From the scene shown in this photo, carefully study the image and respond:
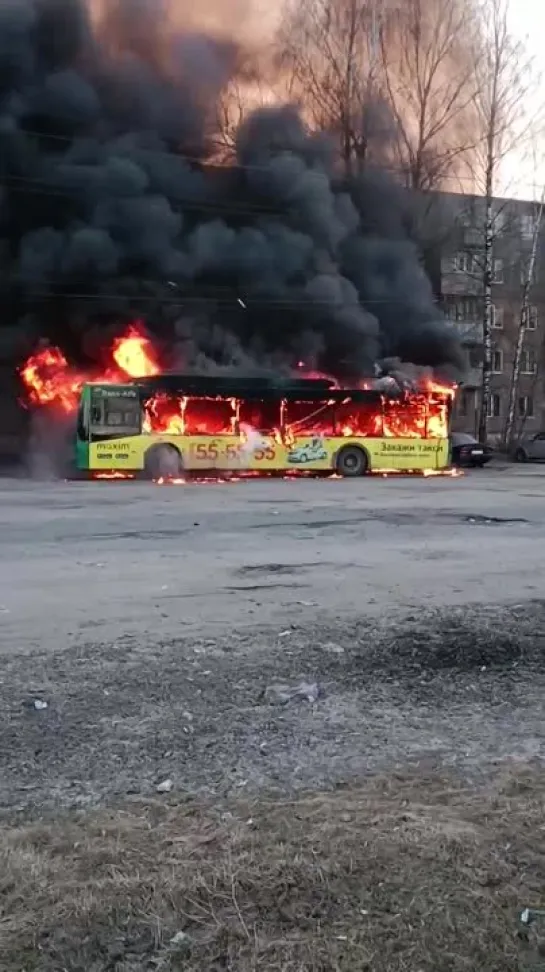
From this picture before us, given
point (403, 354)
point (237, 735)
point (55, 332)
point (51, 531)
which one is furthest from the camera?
point (403, 354)

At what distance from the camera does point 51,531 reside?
37.0 ft

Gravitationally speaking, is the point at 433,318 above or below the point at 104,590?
above

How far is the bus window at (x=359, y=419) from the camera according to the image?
83.1 feet

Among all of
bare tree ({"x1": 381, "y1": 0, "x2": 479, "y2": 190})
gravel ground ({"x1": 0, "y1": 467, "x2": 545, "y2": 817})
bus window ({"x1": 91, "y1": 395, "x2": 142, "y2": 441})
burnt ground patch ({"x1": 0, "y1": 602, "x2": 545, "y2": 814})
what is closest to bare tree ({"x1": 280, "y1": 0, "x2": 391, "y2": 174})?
bare tree ({"x1": 381, "y1": 0, "x2": 479, "y2": 190})

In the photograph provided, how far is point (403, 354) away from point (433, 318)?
174 cm

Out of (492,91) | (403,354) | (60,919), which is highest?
(492,91)

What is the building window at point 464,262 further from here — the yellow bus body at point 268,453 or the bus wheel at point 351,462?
the bus wheel at point 351,462

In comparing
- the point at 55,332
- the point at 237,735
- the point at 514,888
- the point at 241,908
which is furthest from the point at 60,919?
the point at 55,332

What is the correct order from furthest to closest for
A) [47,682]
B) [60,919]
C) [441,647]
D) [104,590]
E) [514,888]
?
[104,590] → [441,647] → [47,682] → [514,888] → [60,919]

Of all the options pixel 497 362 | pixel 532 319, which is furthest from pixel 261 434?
pixel 497 362

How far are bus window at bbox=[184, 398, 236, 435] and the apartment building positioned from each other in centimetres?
1325

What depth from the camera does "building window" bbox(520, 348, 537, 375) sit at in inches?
1804

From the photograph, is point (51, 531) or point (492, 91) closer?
point (51, 531)

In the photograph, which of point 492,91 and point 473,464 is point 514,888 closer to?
point 473,464
